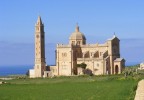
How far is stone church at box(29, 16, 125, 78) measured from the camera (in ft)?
303

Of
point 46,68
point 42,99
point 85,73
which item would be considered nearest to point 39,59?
point 46,68

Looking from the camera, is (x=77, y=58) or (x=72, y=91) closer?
(x=72, y=91)

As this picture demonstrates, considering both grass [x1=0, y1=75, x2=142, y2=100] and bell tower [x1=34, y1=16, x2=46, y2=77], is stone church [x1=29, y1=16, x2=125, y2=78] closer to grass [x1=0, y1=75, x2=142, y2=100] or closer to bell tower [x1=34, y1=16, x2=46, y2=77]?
bell tower [x1=34, y1=16, x2=46, y2=77]

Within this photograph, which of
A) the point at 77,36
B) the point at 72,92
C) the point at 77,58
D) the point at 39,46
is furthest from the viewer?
the point at 77,36

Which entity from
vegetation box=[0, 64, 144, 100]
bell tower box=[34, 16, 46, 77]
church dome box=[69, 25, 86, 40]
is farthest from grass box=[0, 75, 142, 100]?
church dome box=[69, 25, 86, 40]

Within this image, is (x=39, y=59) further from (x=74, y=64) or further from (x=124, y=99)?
(x=124, y=99)

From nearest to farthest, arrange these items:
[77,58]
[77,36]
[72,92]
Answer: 1. [72,92]
2. [77,58]
3. [77,36]

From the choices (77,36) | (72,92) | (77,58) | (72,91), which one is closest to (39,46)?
(77,36)

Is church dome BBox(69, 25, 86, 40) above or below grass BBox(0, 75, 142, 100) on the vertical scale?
above

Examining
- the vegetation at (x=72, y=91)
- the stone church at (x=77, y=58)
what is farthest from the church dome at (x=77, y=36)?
the vegetation at (x=72, y=91)

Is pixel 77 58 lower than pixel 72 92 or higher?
higher

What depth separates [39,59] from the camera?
9812cm

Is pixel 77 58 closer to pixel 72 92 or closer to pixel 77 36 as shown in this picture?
pixel 77 36

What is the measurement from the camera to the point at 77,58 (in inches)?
3789
